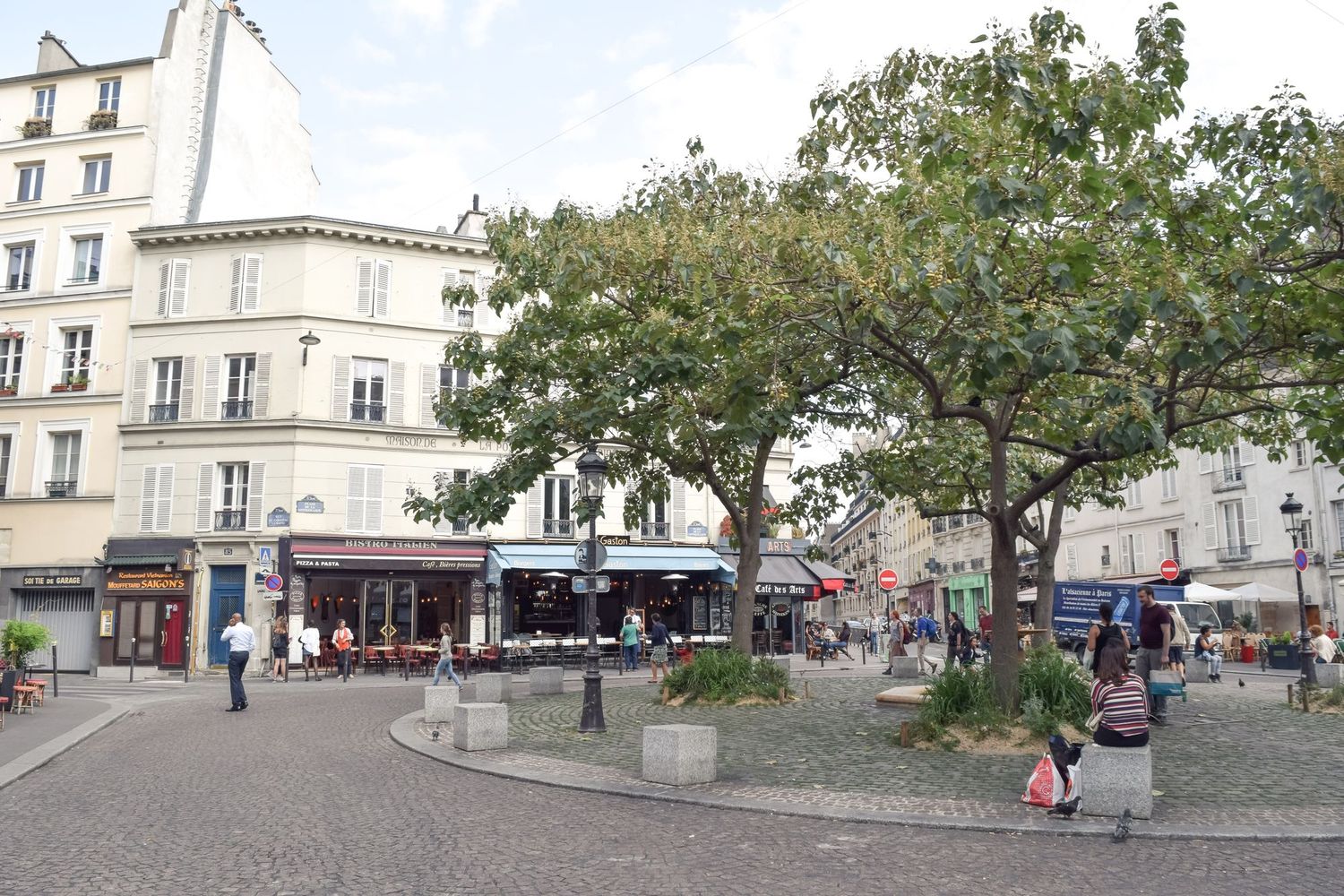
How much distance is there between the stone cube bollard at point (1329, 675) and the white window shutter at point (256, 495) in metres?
25.6

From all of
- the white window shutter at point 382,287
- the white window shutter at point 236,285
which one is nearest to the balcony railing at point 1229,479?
the white window shutter at point 382,287

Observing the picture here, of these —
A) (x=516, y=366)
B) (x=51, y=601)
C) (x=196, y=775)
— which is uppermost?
(x=516, y=366)

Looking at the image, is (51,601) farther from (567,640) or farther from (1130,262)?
(1130,262)

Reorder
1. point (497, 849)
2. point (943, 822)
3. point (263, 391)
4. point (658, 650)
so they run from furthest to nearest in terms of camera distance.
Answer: point (263, 391) → point (658, 650) → point (943, 822) → point (497, 849)

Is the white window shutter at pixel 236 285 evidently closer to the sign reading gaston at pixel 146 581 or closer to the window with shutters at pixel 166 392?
the window with shutters at pixel 166 392

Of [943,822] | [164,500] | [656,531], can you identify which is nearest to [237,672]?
[943,822]

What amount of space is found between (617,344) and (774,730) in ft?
21.8

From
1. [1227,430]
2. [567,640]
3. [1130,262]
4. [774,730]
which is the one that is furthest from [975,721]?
[567,640]

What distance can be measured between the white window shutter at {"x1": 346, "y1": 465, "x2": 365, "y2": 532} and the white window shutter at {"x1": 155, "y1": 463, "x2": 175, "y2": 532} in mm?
4966

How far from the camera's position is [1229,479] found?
40.8m

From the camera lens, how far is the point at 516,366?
17.6m

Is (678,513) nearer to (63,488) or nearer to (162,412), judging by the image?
(162,412)

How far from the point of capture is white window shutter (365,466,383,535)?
31.1 m

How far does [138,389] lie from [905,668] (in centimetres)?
2305
